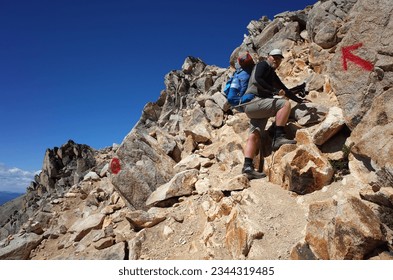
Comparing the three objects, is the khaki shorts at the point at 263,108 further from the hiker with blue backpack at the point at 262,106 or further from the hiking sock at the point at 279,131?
the hiking sock at the point at 279,131

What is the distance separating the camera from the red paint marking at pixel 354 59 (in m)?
7.31

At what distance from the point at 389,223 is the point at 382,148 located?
1.96m

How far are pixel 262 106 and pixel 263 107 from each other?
1.8 inches

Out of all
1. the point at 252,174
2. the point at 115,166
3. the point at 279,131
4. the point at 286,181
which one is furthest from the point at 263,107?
the point at 115,166

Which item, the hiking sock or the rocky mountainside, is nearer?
the rocky mountainside

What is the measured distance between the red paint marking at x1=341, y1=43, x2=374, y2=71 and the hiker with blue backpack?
6.25 feet

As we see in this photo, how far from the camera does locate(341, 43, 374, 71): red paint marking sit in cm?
731

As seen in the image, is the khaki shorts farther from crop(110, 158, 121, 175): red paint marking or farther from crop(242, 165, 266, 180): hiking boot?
crop(110, 158, 121, 175): red paint marking

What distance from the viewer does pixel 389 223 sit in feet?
14.3

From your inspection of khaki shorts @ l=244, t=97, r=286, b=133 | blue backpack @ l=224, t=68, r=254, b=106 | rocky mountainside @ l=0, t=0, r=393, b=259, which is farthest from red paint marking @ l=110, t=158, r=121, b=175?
khaki shorts @ l=244, t=97, r=286, b=133

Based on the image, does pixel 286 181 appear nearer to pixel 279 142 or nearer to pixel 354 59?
pixel 279 142

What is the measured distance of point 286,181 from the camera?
7.22 m

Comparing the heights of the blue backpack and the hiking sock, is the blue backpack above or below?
above

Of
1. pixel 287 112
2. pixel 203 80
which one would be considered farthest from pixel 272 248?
pixel 203 80
